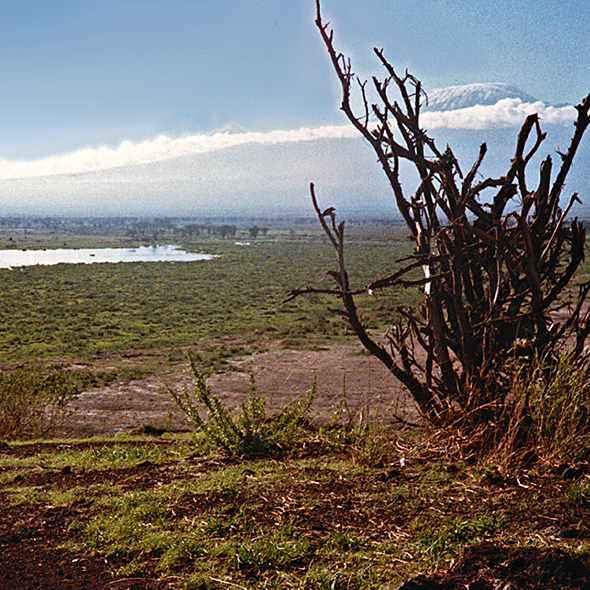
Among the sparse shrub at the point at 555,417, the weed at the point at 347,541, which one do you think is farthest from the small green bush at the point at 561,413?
the weed at the point at 347,541

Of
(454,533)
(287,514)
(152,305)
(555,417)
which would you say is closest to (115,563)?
(287,514)

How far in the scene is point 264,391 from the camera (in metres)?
12.9

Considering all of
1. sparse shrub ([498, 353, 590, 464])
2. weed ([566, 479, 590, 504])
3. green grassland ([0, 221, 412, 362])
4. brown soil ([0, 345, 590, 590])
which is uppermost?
sparse shrub ([498, 353, 590, 464])

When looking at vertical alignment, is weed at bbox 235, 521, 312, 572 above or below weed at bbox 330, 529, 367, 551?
below

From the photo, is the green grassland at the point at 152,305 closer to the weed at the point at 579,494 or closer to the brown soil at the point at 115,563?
the brown soil at the point at 115,563

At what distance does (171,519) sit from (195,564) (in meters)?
0.56

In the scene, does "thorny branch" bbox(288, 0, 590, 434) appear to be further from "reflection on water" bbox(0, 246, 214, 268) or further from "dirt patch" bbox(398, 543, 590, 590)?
"reflection on water" bbox(0, 246, 214, 268)

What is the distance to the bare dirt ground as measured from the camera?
9.60m

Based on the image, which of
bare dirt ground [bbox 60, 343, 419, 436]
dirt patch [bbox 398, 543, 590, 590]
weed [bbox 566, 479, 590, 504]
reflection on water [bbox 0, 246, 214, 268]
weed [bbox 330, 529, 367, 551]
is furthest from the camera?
reflection on water [bbox 0, 246, 214, 268]

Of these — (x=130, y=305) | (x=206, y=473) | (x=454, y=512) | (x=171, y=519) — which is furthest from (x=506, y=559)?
(x=130, y=305)

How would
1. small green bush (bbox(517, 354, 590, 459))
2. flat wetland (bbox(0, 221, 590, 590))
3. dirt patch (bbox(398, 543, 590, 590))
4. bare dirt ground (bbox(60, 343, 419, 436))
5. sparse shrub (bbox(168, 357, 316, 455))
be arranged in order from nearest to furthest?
1. dirt patch (bbox(398, 543, 590, 590))
2. flat wetland (bbox(0, 221, 590, 590))
3. small green bush (bbox(517, 354, 590, 459))
4. sparse shrub (bbox(168, 357, 316, 455))
5. bare dirt ground (bbox(60, 343, 419, 436))

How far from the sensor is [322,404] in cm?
1117

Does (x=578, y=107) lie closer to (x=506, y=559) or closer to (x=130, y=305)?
(x=506, y=559)

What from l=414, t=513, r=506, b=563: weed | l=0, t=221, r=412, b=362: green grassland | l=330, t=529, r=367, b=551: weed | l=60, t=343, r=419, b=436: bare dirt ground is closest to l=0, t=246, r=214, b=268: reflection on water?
l=0, t=221, r=412, b=362: green grassland
